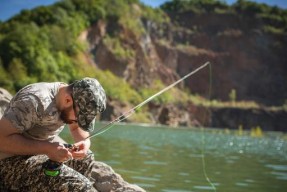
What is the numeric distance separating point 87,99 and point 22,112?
2.36ft

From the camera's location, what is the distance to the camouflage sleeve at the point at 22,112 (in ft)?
17.0

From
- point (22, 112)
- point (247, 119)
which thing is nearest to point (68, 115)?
point (22, 112)

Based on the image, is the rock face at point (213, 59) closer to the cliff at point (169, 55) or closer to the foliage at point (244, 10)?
the cliff at point (169, 55)

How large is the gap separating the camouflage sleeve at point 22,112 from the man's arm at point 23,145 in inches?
2.6

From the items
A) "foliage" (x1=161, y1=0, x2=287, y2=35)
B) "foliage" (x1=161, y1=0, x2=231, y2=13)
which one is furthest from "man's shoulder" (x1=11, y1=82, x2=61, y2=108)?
"foliage" (x1=161, y1=0, x2=231, y2=13)

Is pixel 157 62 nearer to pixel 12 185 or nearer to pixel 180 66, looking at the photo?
pixel 180 66

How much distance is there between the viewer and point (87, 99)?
210 inches

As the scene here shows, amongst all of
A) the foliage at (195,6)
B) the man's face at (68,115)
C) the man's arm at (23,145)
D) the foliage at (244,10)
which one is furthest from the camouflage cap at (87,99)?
the foliage at (195,6)

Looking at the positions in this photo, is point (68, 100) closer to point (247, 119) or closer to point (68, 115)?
point (68, 115)

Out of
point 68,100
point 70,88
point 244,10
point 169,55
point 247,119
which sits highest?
point 244,10

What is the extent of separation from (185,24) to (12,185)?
17606cm

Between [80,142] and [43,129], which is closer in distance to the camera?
[43,129]

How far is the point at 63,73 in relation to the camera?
102 m

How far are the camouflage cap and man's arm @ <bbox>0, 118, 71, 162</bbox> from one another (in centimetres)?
43
